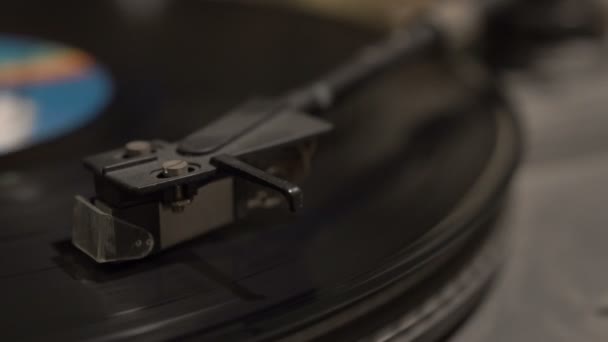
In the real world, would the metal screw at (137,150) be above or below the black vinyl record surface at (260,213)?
above

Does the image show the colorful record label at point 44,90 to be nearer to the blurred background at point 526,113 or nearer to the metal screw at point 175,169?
the blurred background at point 526,113

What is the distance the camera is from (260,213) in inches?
20.0

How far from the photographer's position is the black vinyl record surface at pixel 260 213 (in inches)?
16.1

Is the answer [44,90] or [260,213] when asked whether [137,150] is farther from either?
[44,90]

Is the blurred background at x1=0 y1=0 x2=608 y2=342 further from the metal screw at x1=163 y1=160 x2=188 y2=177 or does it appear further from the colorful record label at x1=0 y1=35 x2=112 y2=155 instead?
the metal screw at x1=163 y1=160 x2=188 y2=177

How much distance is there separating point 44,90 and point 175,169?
0.49 metres

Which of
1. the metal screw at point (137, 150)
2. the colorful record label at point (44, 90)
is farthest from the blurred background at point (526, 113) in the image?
the metal screw at point (137, 150)

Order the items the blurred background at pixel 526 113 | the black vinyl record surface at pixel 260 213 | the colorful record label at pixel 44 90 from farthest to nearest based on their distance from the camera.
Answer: the colorful record label at pixel 44 90
the blurred background at pixel 526 113
the black vinyl record surface at pixel 260 213

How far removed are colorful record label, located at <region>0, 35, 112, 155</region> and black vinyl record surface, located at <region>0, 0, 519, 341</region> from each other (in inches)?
0.7

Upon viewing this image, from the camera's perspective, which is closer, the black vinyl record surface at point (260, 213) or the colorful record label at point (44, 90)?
the black vinyl record surface at point (260, 213)

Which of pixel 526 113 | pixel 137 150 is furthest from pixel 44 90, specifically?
pixel 526 113

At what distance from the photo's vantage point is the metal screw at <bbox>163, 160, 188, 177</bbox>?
0.43 m

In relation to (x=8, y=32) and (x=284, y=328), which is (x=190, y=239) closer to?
(x=284, y=328)

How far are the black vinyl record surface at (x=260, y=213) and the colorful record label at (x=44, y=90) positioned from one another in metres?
0.02
